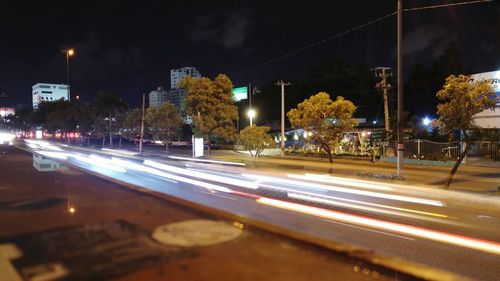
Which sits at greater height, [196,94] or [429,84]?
[429,84]

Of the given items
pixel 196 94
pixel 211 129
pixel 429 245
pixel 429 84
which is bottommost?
pixel 429 245

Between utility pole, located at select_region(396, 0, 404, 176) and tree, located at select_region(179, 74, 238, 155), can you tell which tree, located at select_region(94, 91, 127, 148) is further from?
utility pole, located at select_region(396, 0, 404, 176)

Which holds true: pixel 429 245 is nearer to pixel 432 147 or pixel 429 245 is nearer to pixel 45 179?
pixel 45 179

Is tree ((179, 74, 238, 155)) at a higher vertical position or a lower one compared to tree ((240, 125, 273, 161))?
higher

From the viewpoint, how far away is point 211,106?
33.0 meters

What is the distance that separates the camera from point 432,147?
2986cm

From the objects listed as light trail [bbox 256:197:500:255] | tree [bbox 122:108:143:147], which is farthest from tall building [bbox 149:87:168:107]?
light trail [bbox 256:197:500:255]

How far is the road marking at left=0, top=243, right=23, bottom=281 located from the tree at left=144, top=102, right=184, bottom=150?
38141mm

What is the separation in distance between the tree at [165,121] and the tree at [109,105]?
12575 mm

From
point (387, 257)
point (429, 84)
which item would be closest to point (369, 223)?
point (387, 257)

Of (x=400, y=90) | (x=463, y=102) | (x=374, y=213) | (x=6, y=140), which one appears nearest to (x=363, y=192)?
(x=374, y=213)

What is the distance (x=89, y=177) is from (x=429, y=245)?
1546cm

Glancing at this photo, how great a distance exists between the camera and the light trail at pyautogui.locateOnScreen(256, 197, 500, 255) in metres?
7.78

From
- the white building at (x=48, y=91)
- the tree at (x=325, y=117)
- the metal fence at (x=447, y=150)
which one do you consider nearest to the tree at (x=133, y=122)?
the tree at (x=325, y=117)
